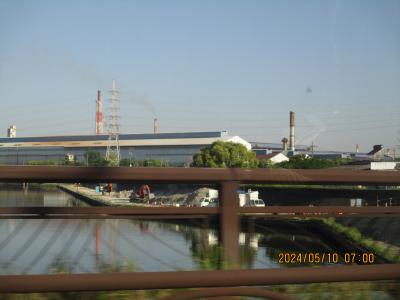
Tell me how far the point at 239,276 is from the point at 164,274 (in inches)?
14.8

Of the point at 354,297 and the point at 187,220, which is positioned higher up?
the point at 187,220

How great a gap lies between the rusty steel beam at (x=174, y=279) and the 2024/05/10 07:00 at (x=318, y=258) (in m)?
1.07

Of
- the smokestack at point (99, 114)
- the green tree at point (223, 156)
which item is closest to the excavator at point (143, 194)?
the green tree at point (223, 156)

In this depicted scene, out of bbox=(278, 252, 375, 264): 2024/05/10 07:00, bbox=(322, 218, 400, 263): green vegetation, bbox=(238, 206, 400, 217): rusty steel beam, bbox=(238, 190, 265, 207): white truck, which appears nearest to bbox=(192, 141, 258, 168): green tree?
bbox=(322, 218, 400, 263): green vegetation

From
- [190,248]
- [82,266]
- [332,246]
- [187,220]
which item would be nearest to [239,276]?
[187,220]

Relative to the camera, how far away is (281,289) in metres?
3.02

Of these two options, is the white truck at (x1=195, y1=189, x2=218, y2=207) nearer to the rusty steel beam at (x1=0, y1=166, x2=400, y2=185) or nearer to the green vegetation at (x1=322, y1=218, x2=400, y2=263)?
the rusty steel beam at (x1=0, y1=166, x2=400, y2=185)

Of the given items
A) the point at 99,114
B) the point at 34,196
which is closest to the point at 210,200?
the point at 34,196

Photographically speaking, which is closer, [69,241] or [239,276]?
[239,276]

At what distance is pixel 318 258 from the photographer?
155 inches

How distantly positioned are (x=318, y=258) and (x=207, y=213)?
1343 mm

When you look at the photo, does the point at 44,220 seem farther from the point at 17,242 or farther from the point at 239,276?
the point at 239,276

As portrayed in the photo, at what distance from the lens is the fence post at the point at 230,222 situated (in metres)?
3.00

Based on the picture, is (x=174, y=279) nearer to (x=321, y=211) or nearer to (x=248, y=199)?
(x=248, y=199)
